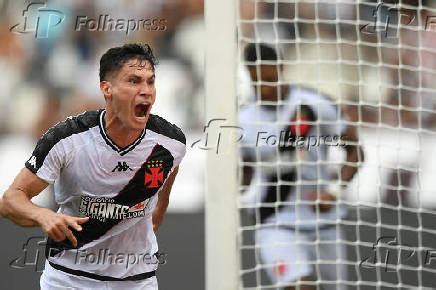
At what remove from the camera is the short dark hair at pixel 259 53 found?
2.90m

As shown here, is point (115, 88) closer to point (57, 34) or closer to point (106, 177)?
point (106, 177)

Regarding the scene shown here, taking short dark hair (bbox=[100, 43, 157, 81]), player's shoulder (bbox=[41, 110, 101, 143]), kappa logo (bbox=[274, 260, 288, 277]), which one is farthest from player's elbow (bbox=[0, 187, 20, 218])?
kappa logo (bbox=[274, 260, 288, 277])

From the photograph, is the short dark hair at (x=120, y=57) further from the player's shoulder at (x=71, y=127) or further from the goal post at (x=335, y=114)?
the goal post at (x=335, y=114)

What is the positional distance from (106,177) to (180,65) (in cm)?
158

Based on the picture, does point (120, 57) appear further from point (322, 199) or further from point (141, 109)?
point (322, 199)

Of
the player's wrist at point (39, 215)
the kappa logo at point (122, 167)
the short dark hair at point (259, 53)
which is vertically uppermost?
the short dark hair at point (259, 53)

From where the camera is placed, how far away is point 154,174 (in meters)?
3.00

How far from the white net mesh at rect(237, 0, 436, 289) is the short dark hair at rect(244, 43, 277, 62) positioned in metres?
0.02

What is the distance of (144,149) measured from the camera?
2998 millimetres

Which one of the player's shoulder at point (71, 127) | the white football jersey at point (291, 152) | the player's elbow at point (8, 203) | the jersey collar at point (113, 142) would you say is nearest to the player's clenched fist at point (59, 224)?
the player's elbow at point (8, 203)

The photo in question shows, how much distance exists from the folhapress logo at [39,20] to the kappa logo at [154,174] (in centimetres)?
165

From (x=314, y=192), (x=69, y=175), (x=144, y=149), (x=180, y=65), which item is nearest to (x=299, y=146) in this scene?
(x=314, y=192)

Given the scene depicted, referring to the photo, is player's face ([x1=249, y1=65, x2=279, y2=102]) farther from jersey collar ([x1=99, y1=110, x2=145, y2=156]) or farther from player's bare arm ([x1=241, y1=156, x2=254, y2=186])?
jersey collar ([x1=99, y1=110, x2=145, y2=156])

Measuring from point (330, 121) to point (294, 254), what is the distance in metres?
0.55
